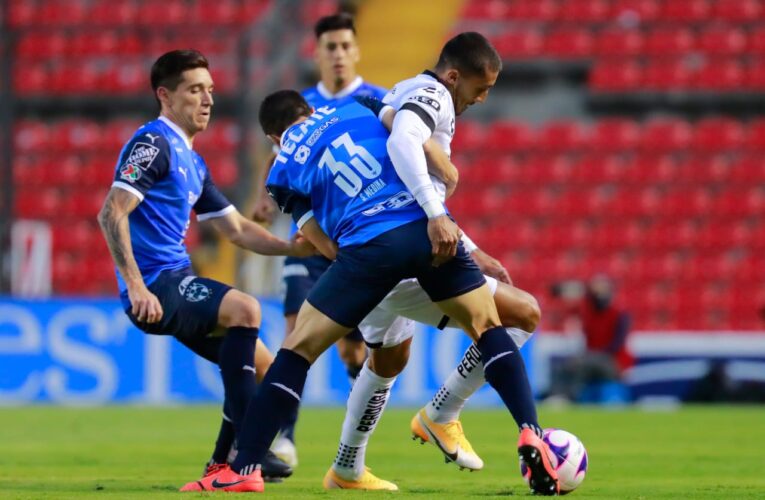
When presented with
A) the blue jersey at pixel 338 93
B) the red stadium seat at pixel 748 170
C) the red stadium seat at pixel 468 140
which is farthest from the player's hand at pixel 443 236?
the red stadium seat at pixel 748 170

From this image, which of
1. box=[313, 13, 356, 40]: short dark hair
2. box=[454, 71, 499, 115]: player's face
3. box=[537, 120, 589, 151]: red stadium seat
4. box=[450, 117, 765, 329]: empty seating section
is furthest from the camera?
box=[537, 120, 589, 151]: red stadium seat

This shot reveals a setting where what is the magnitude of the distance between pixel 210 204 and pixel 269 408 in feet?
5.16

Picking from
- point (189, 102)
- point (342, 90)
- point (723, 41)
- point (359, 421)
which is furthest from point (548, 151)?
point (359, 421)

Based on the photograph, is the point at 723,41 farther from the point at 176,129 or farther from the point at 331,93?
the point at 176,129

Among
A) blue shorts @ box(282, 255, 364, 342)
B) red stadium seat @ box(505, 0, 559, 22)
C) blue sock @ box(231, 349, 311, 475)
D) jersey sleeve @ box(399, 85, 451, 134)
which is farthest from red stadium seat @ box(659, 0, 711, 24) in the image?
blue sock @ box(231, 349, 311, 475)

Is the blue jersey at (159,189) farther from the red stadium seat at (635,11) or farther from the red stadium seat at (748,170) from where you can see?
the red stadium seat at (635,11)

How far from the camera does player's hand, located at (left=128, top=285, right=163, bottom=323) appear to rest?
6004 millimetres

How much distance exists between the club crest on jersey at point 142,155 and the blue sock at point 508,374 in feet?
5.87

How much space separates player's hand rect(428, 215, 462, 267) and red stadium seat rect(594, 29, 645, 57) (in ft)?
55.1

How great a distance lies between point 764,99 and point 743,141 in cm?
111

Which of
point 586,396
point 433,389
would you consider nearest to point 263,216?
point 433,389

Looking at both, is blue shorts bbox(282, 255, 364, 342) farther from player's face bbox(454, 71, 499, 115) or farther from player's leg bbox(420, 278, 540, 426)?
player's face bbox(454, 71, 499, 115)

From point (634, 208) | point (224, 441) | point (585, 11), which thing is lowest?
point (634, 208)

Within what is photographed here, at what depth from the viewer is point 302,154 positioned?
5723 mm
